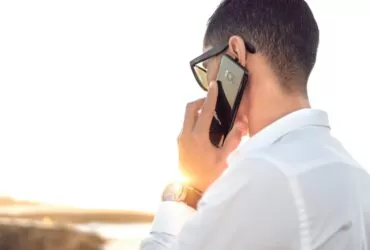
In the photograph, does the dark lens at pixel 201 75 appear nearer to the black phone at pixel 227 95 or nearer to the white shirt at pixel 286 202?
the black phone at pixel 227 95

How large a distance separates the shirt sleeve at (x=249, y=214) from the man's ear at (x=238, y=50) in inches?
7.8

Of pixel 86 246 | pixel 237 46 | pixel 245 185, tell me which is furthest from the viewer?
pixel 86 246

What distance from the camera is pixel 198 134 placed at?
106 cm

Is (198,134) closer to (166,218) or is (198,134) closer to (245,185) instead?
(166,218)

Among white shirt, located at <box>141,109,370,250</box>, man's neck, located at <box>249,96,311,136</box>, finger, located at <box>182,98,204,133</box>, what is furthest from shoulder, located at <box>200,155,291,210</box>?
finger, located at <box>182,98,204,133</box>

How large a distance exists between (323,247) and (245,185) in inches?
4.3

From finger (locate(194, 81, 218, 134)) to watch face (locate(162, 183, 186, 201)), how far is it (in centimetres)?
8

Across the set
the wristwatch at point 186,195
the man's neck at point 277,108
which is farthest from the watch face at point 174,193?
the man's neck at point 277,108

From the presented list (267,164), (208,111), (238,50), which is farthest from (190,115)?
(267,164)

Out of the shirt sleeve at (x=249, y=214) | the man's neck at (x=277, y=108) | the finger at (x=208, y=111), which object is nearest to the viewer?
the shirt sleeve at (x=249, y=214)

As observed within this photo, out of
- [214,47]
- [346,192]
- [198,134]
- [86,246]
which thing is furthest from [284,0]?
[86,246]

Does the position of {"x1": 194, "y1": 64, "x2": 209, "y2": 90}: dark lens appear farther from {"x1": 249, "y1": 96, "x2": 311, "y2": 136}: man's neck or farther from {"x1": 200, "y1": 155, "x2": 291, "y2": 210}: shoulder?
{"x1": 200, "y1": 155, "x2": 291, "y2": 210}: shoulder

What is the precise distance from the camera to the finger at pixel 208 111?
106cm

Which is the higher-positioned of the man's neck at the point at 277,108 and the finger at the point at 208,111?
the man's neck at the point at 277,108
